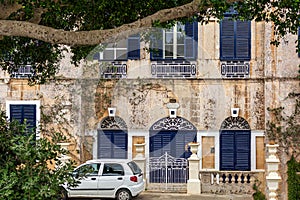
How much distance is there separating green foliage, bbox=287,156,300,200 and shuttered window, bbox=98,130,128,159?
3927 mm

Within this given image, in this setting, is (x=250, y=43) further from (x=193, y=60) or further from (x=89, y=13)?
→ (x=89, y=13)

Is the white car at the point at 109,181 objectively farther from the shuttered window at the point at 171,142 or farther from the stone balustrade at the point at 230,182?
the stone balustrade at the point at 230,182

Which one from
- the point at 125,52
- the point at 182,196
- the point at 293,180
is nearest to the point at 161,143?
the point at 182,196

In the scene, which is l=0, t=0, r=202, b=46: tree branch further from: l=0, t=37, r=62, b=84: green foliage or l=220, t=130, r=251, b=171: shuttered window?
l=220, t=130, r=251, b=171: shuttered window

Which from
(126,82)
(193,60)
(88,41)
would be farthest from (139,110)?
(88,41)

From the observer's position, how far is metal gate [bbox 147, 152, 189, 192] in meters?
14.2

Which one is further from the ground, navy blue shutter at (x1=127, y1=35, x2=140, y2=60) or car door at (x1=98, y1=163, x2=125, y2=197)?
navy blue shutter at (x1=127, y1=35, x2=140, y2=60)

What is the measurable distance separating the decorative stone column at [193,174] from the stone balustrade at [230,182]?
0.17 m

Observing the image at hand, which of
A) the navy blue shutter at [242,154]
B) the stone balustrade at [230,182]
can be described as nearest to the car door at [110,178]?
the stone balustrade at [230,182]

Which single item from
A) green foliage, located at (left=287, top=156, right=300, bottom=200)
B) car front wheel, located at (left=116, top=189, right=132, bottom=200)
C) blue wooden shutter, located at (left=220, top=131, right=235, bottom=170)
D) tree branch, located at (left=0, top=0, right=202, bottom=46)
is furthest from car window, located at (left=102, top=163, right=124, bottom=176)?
tree branch, located at (left=0, top=0, right=202, bottom=46)

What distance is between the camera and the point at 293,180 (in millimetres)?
12961

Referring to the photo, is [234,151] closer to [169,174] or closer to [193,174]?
[193,174]

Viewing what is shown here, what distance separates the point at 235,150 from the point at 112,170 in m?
3.19

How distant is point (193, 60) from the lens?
14508 mm
